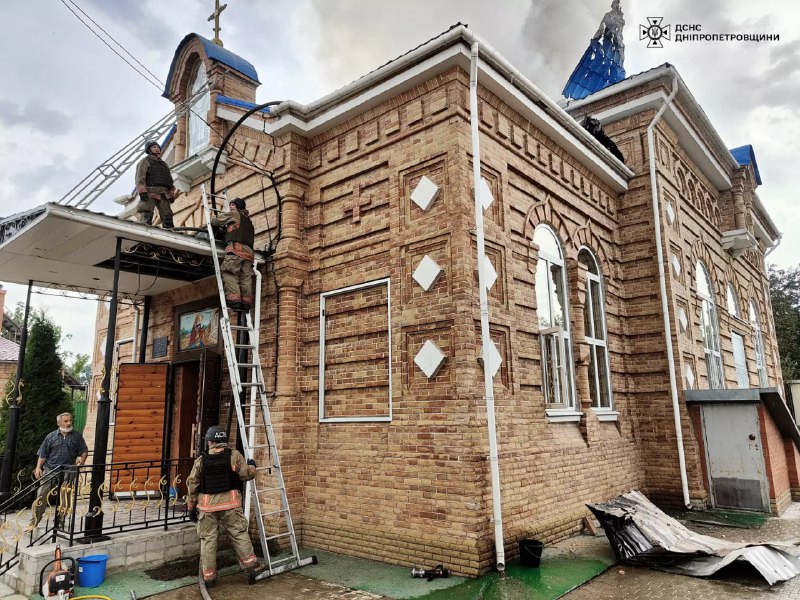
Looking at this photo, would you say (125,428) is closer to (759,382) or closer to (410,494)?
(410,494)

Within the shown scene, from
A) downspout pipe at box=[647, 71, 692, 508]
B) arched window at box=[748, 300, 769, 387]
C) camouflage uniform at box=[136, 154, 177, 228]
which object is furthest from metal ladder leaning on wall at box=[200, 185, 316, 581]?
arched window at box=[748, 300, 769, 387]

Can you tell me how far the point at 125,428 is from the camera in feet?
31.1

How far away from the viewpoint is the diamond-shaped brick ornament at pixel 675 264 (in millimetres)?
11156

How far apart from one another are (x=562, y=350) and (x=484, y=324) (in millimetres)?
2511

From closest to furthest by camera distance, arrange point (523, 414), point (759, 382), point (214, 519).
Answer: point (214, 519) < point (523, 414) < point (759, 382)

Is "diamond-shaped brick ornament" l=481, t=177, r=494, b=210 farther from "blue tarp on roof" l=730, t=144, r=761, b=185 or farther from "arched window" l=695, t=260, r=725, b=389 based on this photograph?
"blue tarp on roof" l=730, t=144, r=761, b=185

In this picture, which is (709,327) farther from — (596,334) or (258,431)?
(258,431)

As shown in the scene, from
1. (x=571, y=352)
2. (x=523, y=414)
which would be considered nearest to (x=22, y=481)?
(x=523, y=414)

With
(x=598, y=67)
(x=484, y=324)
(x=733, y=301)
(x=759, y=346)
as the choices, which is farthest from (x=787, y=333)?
(x=484, y=324)

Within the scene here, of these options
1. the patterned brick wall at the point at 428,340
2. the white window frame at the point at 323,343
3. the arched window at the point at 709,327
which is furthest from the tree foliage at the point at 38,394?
the arched window at the point at 709,327

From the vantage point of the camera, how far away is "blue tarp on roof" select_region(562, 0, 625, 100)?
46.0 feet

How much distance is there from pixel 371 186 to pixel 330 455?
12.6 ft

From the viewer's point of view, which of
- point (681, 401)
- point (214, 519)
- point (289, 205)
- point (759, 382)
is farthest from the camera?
point (759, 382)

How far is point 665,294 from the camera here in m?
10.8
